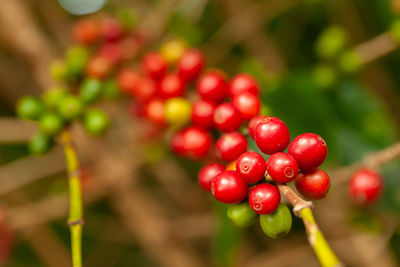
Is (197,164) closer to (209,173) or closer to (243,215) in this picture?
(209,173)

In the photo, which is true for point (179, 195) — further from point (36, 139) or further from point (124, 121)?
point (36, 139)

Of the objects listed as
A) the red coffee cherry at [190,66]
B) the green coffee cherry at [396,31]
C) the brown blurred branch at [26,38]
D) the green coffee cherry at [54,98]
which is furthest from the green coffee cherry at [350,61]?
the brown blurred branch at [26,38]

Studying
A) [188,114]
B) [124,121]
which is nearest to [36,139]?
[188,114]

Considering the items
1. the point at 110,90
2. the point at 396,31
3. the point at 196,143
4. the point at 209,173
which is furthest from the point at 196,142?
the point at 396,31

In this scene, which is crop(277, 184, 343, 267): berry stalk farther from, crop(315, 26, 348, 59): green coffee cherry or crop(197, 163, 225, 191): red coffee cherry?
crop(315, 26, 348, 59): green coffee cherry

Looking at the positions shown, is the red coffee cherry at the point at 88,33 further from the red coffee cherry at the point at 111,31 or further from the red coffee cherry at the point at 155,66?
the red coffee cherry at the point at 155,66

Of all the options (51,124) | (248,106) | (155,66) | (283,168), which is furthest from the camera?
(155,66)
